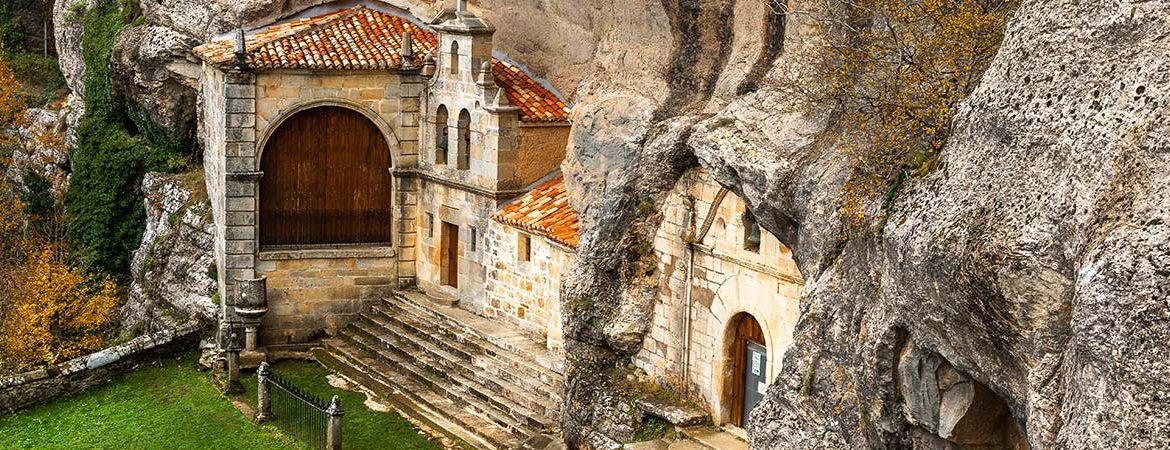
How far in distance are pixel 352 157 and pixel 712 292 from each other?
10380 mm

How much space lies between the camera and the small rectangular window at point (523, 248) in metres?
25.4

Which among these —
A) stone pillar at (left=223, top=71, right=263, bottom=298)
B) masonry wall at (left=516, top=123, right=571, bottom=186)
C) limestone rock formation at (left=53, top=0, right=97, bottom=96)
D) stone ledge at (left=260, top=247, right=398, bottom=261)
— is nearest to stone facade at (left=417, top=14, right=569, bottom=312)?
masonry wall at (left=516, top=123, right=571, bottom=186)

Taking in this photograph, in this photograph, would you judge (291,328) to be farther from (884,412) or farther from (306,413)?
(884,412)

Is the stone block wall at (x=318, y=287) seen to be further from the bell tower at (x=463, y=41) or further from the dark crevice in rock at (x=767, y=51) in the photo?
the dark crevice in rock at (x=767, y=51)

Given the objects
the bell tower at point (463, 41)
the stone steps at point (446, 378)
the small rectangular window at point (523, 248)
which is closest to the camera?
the stone steps at point (446, 378)

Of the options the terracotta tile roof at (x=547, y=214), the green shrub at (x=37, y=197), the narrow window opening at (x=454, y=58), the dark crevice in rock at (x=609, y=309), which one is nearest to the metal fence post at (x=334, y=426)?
the dark crevice in rock at (x=609, y=309)

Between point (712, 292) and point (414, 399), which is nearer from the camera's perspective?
point (712, 292)

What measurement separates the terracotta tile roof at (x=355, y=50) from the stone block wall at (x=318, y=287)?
348cm

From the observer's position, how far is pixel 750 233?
1958 centimetres

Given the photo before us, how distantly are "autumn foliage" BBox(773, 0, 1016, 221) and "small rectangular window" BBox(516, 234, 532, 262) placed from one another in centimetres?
958

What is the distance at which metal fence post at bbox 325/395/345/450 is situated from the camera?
22812 millimetres

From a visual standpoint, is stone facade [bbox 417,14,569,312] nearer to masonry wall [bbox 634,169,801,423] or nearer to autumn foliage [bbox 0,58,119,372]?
masonry wall [bbox 634,169,801,423]

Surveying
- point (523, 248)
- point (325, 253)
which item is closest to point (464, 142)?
point (523, 248)

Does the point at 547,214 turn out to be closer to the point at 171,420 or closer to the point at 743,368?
the point at 743,368
